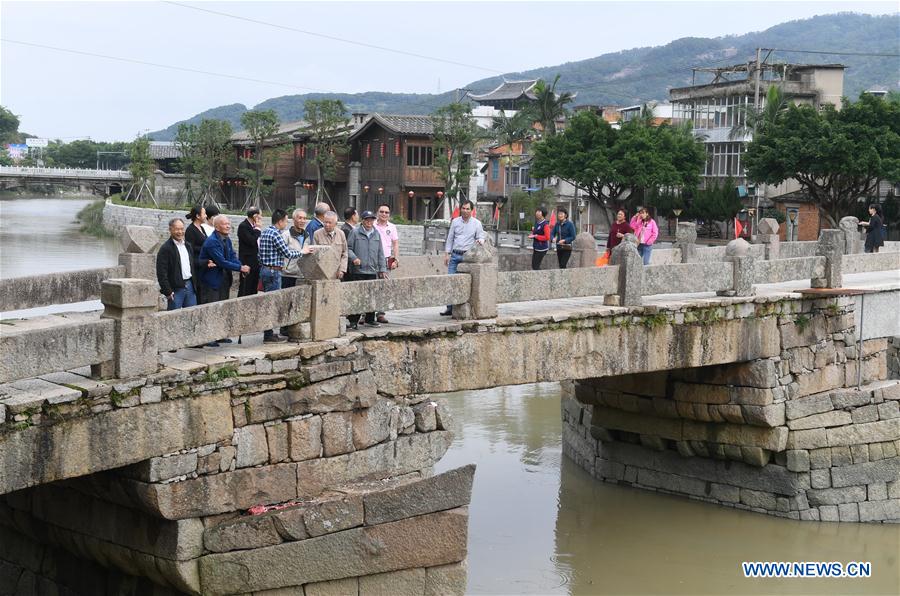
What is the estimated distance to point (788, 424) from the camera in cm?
1457

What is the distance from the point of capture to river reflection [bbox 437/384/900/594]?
13359 mm

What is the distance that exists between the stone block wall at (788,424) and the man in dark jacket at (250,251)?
6.12 meters

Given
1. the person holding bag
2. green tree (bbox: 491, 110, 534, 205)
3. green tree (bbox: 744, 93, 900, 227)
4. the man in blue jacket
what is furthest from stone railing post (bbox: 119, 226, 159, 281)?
green tree (bbox: 491, 110, 534, 205)

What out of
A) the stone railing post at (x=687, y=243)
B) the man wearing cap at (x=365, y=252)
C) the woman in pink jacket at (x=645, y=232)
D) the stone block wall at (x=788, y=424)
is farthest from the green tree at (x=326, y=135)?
the man wearing cap at (x=365, y=252)

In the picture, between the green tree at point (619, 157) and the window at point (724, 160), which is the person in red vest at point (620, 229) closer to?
the green tree at point (619, 157)

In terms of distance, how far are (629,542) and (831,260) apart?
474cm

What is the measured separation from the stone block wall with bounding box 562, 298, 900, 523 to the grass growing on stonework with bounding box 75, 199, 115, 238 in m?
56.7

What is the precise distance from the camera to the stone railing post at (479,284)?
11.2m

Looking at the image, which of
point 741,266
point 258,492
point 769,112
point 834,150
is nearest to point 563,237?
A: point 741,266

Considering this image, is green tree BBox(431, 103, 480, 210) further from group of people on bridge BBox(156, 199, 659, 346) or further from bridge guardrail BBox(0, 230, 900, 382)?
group of people on bridge BBox(156, 199, 659, 346)

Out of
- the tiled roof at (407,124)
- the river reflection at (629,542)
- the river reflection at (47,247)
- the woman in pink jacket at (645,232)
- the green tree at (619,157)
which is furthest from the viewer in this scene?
the tiled roof at (407,124)

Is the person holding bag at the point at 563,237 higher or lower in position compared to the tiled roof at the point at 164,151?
lower

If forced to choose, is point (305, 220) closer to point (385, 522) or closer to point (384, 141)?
point (385, 522)

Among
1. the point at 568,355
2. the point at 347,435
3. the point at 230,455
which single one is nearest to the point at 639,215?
the point at 568,355
